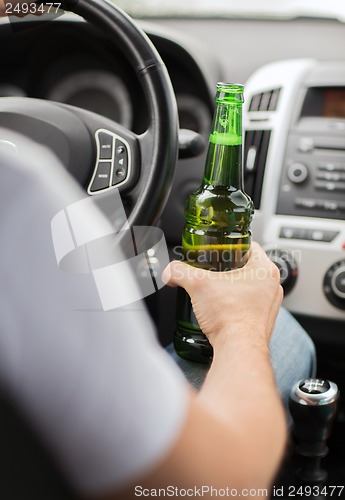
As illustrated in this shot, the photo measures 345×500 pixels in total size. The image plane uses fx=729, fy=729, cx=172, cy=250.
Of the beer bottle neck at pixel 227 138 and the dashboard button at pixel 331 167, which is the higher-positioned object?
the beer bottle neck at pixel 227 138

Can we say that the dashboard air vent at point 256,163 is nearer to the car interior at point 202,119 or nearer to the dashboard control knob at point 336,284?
the car interior at point 202,119

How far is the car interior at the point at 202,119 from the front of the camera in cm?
101

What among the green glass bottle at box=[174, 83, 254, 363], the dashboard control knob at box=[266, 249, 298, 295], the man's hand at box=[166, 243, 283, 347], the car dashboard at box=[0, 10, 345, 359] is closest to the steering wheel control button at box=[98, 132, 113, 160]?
the green glass bottle at box=[174, 83, 254, 363]

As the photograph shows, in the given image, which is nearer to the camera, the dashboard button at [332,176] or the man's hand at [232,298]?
the man's hand at [232,298]

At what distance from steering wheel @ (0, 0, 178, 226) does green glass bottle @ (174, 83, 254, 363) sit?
0.20 ft

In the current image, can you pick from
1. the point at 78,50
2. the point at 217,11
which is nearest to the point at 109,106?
the point at 78,50

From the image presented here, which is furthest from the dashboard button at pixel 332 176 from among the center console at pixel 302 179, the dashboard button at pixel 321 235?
the dashboard button at pixel 321 235

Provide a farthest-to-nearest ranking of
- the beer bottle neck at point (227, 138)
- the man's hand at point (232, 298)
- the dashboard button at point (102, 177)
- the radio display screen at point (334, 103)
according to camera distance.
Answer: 1. the radio display screen at point (334, 103)
2. the dashboard button at point (102, 177)
3. the beer bottle neck at point (227, 138)
4. the man's hand at point (232, 298)

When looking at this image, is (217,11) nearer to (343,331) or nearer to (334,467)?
(343,331)

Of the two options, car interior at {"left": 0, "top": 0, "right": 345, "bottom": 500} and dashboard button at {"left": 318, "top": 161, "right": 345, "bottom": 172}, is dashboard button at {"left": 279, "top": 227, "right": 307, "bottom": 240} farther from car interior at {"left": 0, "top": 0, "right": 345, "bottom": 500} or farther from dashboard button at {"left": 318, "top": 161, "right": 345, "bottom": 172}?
dashboard button at {"left": 318, "top": 161, "right": 345, "bottom": 172}

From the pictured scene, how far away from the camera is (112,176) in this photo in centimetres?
102

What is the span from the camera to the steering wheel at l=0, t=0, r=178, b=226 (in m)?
1.00

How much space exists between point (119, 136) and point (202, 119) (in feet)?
2.45

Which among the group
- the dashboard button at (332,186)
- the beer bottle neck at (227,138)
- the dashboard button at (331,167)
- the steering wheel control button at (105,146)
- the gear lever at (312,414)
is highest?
the beer bottle neck at (227,138)
